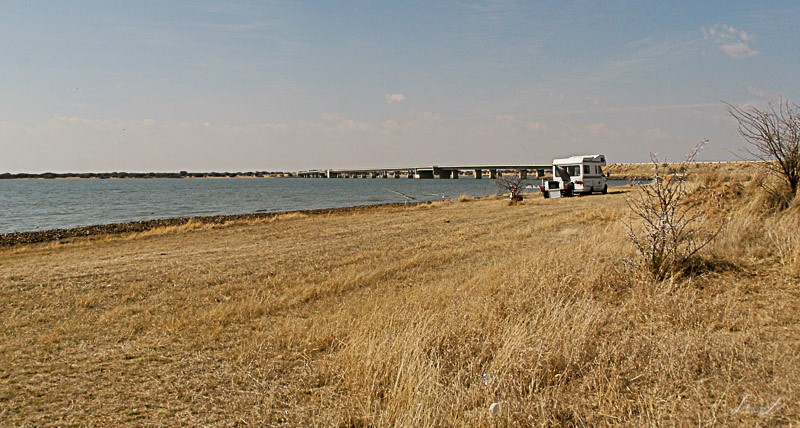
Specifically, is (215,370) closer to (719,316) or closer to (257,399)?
(257,399)

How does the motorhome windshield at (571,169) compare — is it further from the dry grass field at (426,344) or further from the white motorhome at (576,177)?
the dry grass field at (426,344)

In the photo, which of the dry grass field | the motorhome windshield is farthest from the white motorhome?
the dry grass field

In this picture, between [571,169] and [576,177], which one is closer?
[576,177]

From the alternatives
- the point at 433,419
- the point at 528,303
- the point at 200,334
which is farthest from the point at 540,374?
the point at 200,334

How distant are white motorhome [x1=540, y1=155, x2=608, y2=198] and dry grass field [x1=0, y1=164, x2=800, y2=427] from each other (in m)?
26.6

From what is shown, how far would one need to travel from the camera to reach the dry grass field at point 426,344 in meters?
4.08

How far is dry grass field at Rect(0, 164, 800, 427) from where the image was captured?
4078 millimetres

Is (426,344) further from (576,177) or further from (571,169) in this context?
(571,169)

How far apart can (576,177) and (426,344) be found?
34.4 metres

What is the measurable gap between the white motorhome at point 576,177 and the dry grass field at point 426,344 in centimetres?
2664

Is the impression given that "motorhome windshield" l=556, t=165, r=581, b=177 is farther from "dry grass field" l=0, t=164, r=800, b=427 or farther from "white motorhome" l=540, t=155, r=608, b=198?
"dry grass field" l=0, t=164, r=800, b=427

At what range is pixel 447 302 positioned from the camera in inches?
284

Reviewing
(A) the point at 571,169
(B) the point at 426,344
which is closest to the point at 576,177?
(A) the point at 571,169

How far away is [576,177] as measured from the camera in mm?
37156
